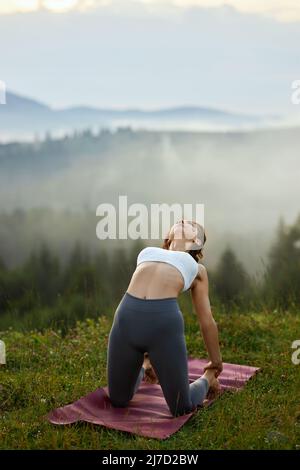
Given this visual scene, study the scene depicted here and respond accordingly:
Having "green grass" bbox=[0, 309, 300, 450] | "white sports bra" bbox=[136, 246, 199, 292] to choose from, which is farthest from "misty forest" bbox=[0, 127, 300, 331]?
"white sports bra" bbox=[136, 246, 199, 292]

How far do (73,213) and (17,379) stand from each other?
4546 mm

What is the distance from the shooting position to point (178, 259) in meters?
4.09

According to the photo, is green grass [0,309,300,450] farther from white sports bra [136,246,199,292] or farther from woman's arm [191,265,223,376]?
white sports bra [136,246,199,292]

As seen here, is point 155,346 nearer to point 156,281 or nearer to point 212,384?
point 156,281

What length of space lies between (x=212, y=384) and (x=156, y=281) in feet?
2.61

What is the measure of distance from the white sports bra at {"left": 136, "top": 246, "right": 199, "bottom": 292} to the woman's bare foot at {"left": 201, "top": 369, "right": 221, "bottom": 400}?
57 centimetres

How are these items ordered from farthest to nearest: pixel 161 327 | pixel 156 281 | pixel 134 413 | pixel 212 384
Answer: pixel 212 384, pixel 134 413, pixel 156 281, pixel 161 327

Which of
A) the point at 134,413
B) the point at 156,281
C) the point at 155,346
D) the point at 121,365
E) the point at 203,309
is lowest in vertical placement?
the point at 134,413

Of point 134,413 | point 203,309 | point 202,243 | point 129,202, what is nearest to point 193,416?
point 134,413

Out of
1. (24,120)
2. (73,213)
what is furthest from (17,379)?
(24,120)

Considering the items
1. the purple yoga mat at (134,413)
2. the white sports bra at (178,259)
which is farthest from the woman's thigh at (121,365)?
the white sports bra at (178,259)

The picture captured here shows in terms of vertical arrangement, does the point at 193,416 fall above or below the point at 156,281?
below

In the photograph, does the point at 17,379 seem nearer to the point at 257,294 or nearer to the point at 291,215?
the point at 257,294

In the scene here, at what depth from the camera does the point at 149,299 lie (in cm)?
391
